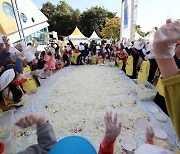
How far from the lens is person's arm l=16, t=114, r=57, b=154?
0.85 metres

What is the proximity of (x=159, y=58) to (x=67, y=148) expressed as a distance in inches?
18.3

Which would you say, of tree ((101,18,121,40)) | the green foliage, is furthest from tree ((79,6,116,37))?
tree ((101,18,121,40))

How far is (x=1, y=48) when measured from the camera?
2318mm

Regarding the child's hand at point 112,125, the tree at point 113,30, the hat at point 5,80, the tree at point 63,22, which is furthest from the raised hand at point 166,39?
the tree at point 63,22

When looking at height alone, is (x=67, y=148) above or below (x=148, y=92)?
above

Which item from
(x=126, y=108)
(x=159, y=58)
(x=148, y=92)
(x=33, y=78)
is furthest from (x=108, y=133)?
(x=33, y=78)

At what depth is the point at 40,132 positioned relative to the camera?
90 cm

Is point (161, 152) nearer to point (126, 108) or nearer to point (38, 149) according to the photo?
point (38, 149)

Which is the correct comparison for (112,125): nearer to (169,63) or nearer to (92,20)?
(169,63)

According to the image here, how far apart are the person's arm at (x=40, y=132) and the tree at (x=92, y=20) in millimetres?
27339

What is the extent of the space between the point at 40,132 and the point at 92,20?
2860 cm

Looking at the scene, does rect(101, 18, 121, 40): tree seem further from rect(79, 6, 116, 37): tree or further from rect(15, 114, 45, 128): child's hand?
rect(15, 114, 45, 128): child's hand

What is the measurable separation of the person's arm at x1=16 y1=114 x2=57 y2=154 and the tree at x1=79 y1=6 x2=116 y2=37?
27339 mm

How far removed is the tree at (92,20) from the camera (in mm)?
27734
